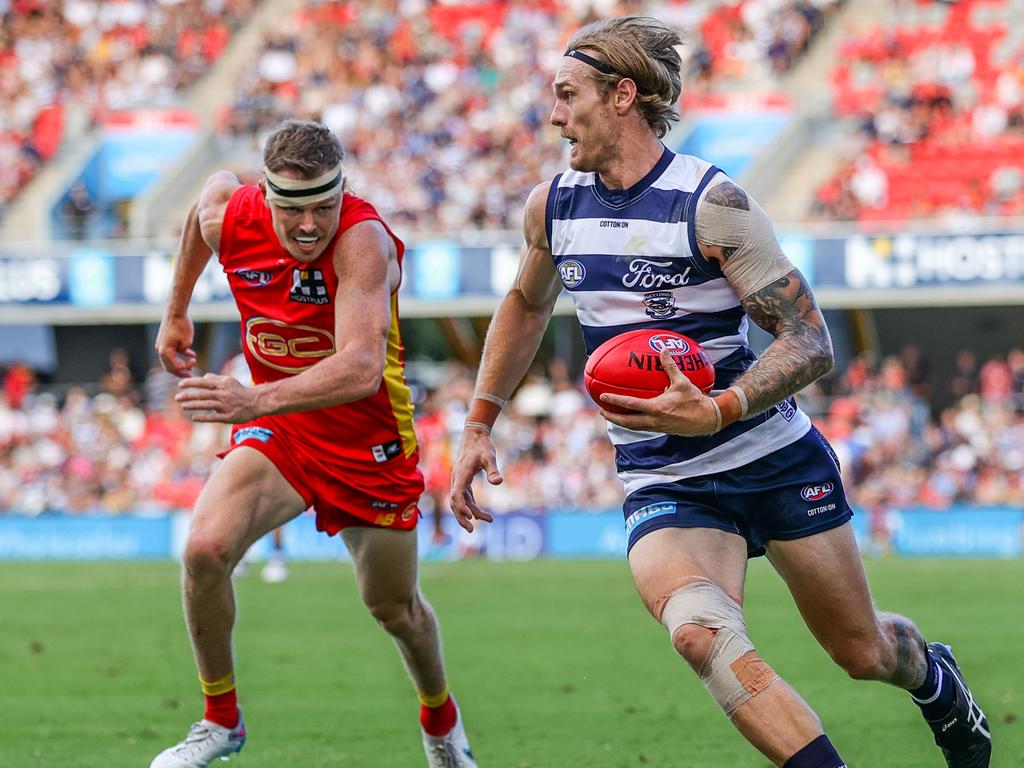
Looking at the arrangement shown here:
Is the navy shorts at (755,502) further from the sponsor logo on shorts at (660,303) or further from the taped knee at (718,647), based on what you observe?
the sponsor logo on shorts at (660,303)

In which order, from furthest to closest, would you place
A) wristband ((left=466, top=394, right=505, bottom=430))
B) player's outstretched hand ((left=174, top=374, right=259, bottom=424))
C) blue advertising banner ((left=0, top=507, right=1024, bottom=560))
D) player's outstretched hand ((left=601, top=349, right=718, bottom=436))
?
1. blue advertising banner ((left=0, top=507, right=1024, bottom=560))
2. wristband ((left=466, top=394, right=505, bottom=430))
3. player's outstretched hand ((left=174, top=374, right=259, bottom=424))
4. player's outstretched hand ((left=601, top=349, right=718, bottom=436))

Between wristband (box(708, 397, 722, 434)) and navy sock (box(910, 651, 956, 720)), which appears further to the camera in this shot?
navy sock (box(910, 651, 956, 720))

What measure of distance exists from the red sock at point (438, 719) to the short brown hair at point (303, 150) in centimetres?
226

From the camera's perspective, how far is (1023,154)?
84.5 ft

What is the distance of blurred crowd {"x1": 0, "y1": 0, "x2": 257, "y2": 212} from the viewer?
105ft

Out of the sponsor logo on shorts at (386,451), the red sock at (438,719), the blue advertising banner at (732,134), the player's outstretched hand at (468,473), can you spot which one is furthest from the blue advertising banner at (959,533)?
the player's outstretched hand at (468,473)

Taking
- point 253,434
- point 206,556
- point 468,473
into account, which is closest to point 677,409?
point 468,473

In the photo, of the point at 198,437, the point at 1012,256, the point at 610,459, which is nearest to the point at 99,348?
the point at 198,437

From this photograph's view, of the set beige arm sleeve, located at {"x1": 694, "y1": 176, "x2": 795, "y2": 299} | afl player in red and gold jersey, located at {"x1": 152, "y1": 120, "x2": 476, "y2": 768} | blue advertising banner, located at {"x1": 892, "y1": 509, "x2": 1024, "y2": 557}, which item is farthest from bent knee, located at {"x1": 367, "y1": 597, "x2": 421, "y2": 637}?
blue advertising banner, located at {"x1": 892, "y1": 509, "x2": 1024, "y2": 557}

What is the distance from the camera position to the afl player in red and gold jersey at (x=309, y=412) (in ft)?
20.3

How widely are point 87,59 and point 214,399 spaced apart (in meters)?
29.8

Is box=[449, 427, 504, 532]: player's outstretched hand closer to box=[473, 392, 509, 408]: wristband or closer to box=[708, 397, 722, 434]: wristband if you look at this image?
box=[473, 392, 509, 408]: wristband

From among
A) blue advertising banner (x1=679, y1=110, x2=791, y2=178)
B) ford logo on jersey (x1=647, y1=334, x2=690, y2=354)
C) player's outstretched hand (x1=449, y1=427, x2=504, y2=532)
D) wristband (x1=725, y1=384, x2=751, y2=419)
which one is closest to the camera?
wristband (x1=725, y1=384, x2=751, y2=419)

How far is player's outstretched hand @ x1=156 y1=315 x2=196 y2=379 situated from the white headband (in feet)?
2.91
